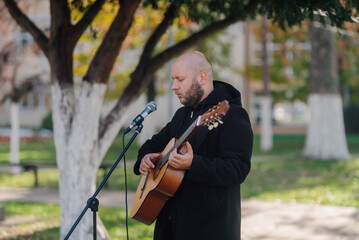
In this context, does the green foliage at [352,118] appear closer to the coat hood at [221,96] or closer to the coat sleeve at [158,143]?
the coat sleeve at [158,143]

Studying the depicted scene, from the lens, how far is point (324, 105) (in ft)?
52.2

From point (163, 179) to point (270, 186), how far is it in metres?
8.31

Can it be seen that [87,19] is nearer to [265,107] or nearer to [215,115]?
[215,115]

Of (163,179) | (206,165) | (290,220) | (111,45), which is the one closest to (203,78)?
(206,165)

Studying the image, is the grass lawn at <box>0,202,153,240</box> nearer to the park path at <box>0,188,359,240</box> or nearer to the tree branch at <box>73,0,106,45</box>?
the park path at <box>0,188,359,240</box>

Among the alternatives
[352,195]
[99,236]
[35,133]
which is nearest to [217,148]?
[99,236]

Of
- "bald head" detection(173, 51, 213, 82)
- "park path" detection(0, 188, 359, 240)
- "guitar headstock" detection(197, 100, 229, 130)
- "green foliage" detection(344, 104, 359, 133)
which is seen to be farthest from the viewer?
"green foliage" detection(344, 104, 359, 133)

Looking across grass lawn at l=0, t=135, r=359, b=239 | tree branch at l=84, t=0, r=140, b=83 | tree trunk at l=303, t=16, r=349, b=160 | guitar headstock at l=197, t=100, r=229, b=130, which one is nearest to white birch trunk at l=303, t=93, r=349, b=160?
tree trunk at l=303, t=16, r=349, b=160

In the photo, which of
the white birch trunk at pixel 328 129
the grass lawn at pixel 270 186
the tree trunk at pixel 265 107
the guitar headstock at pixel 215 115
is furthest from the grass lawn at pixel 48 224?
the tree trunk at pixel 265 107

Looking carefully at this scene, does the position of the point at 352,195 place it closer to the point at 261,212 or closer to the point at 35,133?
the point at 261,212

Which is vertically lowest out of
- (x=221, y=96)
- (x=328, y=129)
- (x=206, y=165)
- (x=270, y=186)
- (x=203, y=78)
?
(x=270, y=186)

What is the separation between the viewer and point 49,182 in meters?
12.4

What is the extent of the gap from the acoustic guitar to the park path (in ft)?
10.7

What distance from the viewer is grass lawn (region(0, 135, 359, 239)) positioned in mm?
7707
